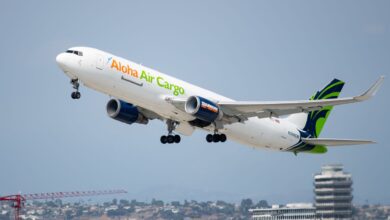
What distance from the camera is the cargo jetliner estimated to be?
146 ft

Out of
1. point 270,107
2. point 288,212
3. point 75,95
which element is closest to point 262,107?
point 270,107

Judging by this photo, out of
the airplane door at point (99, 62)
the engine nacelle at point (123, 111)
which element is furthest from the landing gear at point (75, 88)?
the engine nacelle at point (123, 111)

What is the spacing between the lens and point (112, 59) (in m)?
45.0

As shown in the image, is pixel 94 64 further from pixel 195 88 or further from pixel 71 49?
pixel 195 88

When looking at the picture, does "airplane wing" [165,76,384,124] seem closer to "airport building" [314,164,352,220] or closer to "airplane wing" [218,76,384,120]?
"airplane wing" [218,76,384,120]

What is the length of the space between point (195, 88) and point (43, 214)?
6277 centimetres

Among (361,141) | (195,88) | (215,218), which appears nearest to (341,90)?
(361,141)

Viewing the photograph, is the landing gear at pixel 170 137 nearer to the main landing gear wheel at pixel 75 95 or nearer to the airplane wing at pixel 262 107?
the airplane wing at pixel 262 107

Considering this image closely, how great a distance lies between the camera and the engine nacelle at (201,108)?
151 ft

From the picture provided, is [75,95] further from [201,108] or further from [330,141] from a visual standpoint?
[330,141]

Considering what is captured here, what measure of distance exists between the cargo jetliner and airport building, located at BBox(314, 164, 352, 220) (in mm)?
11817

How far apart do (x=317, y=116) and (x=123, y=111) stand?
52.0ft

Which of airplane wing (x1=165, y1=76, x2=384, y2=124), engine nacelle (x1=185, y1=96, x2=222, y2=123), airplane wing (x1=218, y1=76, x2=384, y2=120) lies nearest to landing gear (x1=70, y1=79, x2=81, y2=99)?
airplane wing (x1=165, y1=76, x2=384, y2=124)

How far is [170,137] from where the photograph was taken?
2007 inches
